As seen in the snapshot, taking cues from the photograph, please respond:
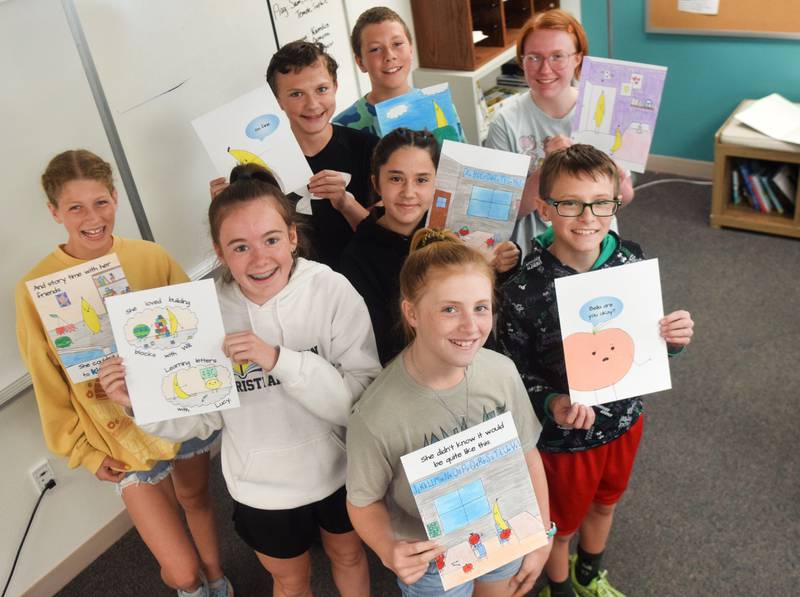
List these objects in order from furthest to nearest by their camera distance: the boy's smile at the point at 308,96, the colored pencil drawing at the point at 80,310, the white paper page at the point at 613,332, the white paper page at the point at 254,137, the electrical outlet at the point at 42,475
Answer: the electrical outlet at the point at 42,475 < the boy's smile at the point at 308,96 < the white paper page at the point at 254,137 < the colored pencil drawing at the point at 80,310 < the white paper page at the point at 613,332

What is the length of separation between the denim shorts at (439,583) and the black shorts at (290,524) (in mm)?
236

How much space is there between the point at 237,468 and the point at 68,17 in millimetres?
1363

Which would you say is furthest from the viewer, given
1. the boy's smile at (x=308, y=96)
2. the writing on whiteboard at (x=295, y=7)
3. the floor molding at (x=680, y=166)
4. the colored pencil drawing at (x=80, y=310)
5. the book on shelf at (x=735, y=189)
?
the floor molding at (x=680, y=166)

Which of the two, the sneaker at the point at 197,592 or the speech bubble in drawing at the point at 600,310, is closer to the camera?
the speech bubble in drawing at the point at 600,310

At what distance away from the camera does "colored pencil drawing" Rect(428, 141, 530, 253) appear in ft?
6.41

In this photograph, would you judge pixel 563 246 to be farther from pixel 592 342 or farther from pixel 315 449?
pixel 315 449

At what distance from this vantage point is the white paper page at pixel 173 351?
5.24ft

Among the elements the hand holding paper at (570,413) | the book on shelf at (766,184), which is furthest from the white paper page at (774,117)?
the hand holding paper at (570,413)

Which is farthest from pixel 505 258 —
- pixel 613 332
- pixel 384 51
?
pixel 384 51

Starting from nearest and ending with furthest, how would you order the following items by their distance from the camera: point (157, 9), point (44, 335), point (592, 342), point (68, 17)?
point (592, 342)
point (44, 335)
point (68, 17)
point (157, 9)

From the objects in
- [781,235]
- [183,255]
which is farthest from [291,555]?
[781,235]

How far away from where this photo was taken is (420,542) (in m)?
1.46

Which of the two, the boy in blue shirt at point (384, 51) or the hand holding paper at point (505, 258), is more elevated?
the boy in blue shirt at point (384, 51)

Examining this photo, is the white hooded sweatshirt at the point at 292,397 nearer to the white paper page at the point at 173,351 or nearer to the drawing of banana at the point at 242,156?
the white paper page at the point at 173,351
